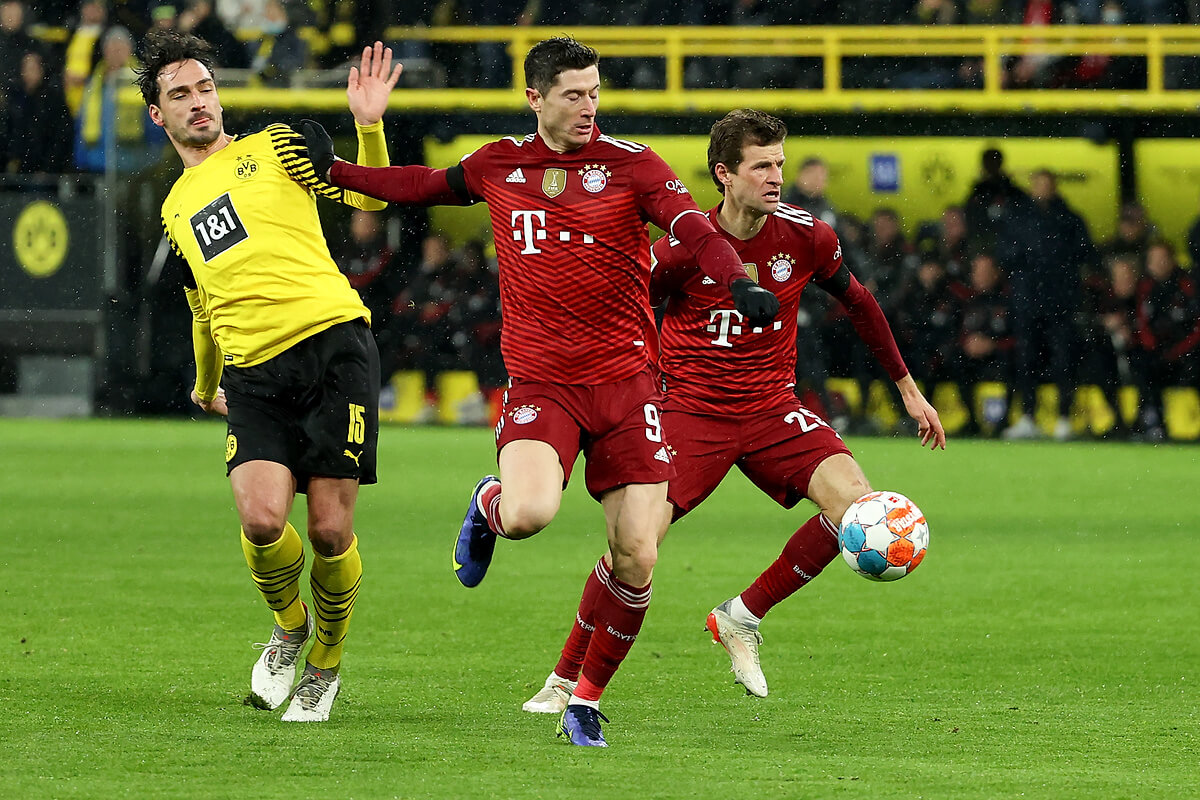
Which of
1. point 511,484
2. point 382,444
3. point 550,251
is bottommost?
point 382,444

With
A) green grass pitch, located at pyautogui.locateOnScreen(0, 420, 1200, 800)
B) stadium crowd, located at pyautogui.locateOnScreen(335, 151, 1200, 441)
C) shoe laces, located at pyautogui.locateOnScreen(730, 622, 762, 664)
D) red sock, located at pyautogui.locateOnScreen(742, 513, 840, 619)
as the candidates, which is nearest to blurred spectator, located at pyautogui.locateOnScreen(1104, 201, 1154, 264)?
stadium crowd, located at pyautogui.locateOnScreen(335, 151, 1200, 441)

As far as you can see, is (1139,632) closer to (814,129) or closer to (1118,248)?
(1118,248)

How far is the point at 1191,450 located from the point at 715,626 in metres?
11.1

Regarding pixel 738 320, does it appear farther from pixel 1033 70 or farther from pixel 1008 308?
pixel 1033 70

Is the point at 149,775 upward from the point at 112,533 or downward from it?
upward

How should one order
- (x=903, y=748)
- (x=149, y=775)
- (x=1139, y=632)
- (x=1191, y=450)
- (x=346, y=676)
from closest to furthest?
(x=149, y=775)
(x=903, y=748)
(x=346, y=676)
(x=1139, y=632)
(x=1191, y=450)

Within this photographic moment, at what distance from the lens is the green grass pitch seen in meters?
5.01

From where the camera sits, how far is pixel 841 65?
1994cm

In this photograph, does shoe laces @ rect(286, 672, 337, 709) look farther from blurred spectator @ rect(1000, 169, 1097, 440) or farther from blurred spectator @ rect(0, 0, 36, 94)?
blurred spectator @ rect(0, 0, 36, 94)

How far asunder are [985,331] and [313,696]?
12.7 meters

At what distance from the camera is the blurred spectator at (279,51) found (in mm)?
19656

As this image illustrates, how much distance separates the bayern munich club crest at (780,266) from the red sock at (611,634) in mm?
1647

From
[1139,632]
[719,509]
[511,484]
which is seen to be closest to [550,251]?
[511,484]

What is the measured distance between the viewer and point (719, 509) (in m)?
12.8
